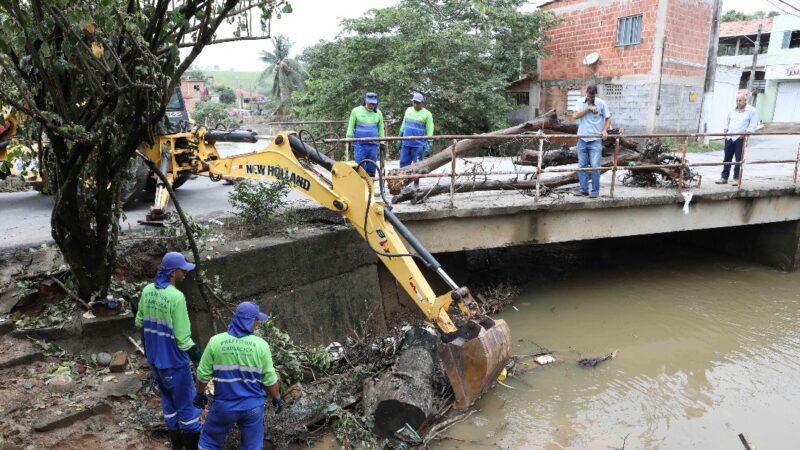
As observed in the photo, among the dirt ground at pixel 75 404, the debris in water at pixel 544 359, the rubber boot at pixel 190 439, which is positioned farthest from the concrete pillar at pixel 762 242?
the dirt ground at pixel 75 404

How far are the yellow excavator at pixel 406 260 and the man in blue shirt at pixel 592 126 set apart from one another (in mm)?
3778

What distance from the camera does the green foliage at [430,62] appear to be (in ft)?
53.7

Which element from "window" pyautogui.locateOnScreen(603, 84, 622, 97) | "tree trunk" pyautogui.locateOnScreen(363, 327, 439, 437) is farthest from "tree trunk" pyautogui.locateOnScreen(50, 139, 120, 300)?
"window" pyautogui.locateOnScreen(603, 84, 622, 97)

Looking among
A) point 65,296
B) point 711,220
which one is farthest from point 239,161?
point 711,220

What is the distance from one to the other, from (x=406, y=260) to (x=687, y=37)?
16.7 metres

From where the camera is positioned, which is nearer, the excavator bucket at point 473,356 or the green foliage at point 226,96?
the excavator bucket at point 473,356

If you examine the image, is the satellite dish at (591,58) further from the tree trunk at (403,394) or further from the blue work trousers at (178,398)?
the blue work trousers at (178,398)

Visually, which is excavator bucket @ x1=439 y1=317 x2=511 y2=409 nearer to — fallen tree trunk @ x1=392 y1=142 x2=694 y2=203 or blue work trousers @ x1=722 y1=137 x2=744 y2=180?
fallen tree trunk @ x1=392 y1=142 x2=694 y2=203

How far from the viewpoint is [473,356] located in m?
4.86

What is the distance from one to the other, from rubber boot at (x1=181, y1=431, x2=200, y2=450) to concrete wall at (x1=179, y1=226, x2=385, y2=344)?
135cm

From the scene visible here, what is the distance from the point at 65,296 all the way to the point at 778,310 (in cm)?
931

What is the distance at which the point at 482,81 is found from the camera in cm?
1731

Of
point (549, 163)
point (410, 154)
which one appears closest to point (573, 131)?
point (549, 163)

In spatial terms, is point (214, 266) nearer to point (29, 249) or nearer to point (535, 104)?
point (29, 249)
